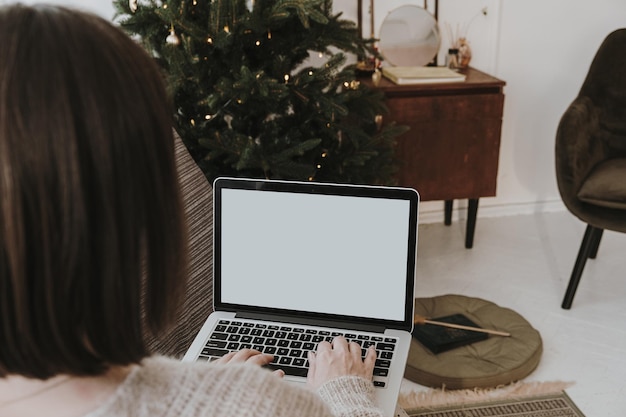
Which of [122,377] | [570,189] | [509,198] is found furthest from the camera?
[509,198]

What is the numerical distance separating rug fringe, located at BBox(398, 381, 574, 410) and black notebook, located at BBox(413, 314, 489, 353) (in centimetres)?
14

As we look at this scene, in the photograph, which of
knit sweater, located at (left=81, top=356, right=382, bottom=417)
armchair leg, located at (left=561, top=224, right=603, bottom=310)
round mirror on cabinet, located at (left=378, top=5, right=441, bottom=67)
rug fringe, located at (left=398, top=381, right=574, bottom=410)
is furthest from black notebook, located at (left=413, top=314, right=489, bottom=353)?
knit sweater, located at (left=81, top=356, right=382, bottom=417)

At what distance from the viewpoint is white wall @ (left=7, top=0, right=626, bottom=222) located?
292 centimetres

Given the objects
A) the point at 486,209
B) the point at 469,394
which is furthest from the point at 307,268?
the point at 486,209

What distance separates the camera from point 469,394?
1866 millimetres

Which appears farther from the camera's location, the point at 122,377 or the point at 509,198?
the point at 509,198

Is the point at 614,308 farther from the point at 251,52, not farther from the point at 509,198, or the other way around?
the point at 251,52

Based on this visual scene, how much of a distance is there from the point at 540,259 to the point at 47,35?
257cm

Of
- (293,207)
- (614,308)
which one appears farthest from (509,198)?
(293,207)

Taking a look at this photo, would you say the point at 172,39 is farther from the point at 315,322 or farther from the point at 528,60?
the point at 528,60

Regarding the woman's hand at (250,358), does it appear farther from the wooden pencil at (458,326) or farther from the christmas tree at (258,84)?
the wooden pencil at (458,326)

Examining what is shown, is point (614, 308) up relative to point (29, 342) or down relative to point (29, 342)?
down

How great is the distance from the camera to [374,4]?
2781mm

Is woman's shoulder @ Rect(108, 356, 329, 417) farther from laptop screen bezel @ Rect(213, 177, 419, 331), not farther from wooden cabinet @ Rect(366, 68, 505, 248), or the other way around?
wooden cabinet @ Rect(366, 68, 505, 248)
